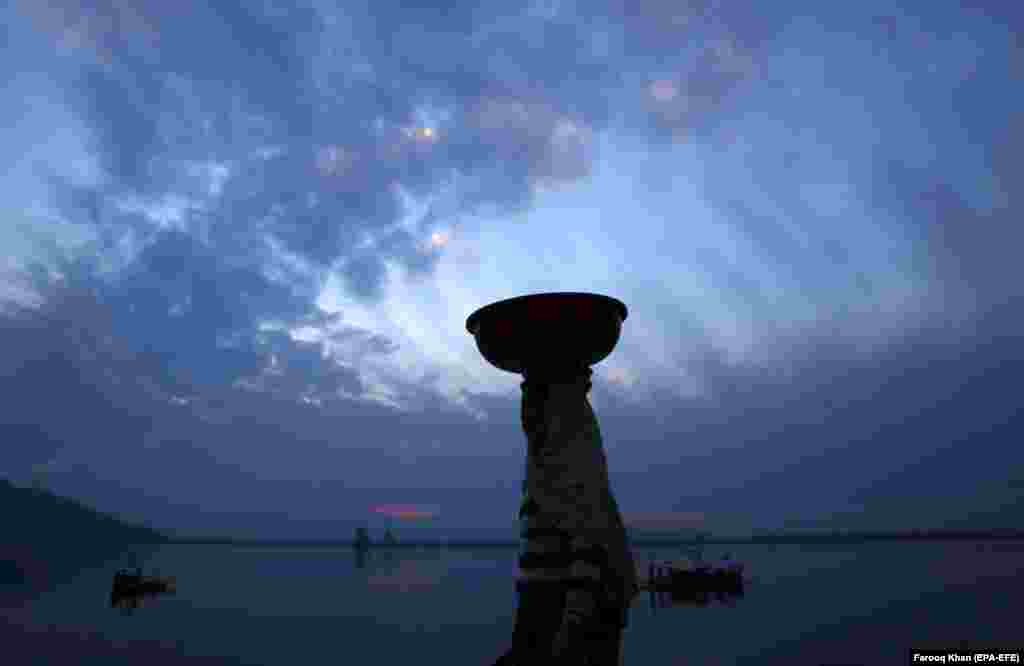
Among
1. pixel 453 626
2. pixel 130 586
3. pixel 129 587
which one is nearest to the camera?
pixel 453 626

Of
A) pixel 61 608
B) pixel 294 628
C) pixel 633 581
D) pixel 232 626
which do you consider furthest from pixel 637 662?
pixel 61 608

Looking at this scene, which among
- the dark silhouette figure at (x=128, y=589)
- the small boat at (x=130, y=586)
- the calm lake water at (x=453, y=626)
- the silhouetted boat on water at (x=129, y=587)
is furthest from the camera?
the small boat at (x=130, y=586)

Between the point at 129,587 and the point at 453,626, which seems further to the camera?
the point at 129,587

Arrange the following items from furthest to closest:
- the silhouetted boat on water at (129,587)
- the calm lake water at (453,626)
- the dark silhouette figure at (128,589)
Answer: the silhouetted boat on water at (129,587), the dark silhouette figure at (128,589), the calm lake water at (453,626)

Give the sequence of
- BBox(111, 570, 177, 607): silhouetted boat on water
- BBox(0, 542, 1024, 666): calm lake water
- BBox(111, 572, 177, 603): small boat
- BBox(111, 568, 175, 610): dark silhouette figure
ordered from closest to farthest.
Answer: BBox(0, 542, 1024, 666): calm lake water
BBox(111, 568, 175, 610): dark silhouette figure
BBox(111, 570, 177, 607): silhouetted boat on water
BBox(111, 572, 177, 603): small boat

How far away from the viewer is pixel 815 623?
53.8 metres

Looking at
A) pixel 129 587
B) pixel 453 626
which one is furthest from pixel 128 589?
pixel 453 626

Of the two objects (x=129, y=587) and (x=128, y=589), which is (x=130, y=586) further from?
(x=128, y=589)

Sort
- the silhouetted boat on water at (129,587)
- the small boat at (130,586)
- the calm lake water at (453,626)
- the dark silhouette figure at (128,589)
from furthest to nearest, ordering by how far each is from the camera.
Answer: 1. the small boat at (130,586)
2. the silhouetted boat on water at (129,587)
3. the dark silhouette figure at (128,589)
4. the calm lake water at (453,626)

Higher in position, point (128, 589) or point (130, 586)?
point (130, 586)

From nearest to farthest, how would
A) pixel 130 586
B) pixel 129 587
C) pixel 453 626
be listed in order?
pixel 453 626 < pixel 129 587 < pixel 130 586

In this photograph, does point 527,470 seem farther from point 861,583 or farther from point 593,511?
point 861,583

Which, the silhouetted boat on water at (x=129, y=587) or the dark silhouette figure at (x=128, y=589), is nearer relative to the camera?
the dark silhouette figure at (x=128, y=589)

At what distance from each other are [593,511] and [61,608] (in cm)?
8566
